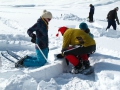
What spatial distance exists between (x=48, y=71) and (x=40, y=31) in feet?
3.24

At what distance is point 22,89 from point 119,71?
6.93 feet

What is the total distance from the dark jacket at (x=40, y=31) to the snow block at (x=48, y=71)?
0.54 m

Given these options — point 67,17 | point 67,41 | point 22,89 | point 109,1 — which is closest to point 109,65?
point 67,41

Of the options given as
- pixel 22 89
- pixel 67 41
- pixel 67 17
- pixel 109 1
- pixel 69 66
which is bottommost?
pixel 109 1

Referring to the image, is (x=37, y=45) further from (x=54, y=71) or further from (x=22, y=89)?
(x=22, y=89)

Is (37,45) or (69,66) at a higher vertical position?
(37,45)

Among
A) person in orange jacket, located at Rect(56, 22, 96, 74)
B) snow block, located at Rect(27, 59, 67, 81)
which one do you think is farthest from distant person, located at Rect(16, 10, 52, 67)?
person in orange jacket, located at Rect(56, 22, 96, 74)

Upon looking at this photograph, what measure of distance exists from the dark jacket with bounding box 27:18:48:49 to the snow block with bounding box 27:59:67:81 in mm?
541

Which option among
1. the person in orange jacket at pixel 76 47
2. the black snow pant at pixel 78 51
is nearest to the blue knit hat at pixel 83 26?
the person in orange jacket at pixel 76 47

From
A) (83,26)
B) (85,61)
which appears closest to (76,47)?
(85,61)

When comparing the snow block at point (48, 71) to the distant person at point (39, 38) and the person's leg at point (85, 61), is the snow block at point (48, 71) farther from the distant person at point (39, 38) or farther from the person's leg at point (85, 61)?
the person's leg at point (85, 61)

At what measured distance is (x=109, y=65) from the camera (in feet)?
18.6

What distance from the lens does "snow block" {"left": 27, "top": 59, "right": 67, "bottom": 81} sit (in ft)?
17.0

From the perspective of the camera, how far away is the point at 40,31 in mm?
5797
